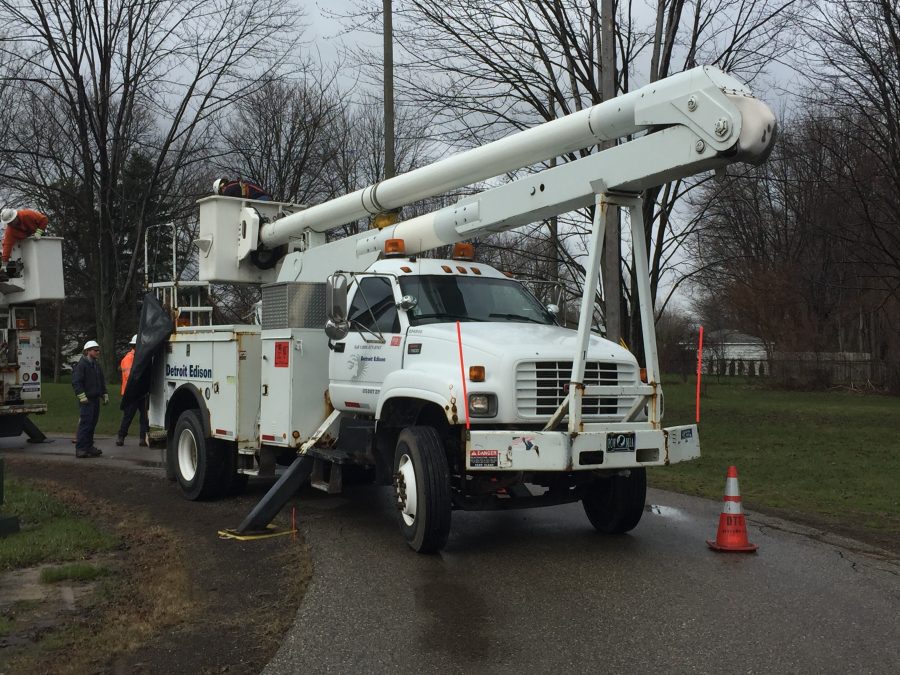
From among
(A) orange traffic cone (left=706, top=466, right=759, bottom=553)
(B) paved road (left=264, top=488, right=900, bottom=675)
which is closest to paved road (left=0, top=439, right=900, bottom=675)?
(B) paved road (left=264, top=488, right=900, bottom=675)

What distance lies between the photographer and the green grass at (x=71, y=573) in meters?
7.28

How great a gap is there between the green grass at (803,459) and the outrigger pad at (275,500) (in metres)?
4.98

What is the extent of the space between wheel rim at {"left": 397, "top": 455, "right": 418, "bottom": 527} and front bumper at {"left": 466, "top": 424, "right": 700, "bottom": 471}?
806mm

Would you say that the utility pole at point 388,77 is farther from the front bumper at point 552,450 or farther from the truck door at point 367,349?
the front bumper at point 552,450

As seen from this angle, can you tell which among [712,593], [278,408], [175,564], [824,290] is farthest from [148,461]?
[824,290]

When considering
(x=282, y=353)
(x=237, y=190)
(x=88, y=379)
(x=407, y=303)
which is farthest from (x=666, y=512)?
(x=88, y=379)

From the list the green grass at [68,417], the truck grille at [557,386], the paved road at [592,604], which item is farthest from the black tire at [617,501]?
the green grass at [68,417]

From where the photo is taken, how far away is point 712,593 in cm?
655

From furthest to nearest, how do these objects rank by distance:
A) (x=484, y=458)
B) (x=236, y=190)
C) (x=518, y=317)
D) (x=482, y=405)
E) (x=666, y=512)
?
1. (x=236, y=190)
2. (x=666, y=512)
3. (x=518, y=317)
4. (x=482, y=405)
5. (x=484, y=458)

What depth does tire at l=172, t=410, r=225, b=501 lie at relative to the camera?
10.6 m

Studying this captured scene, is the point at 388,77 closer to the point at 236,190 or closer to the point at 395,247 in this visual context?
the point at 236,190

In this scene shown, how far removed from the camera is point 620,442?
24.2ft

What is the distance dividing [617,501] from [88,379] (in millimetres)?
10750

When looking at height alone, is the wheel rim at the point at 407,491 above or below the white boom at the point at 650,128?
below
